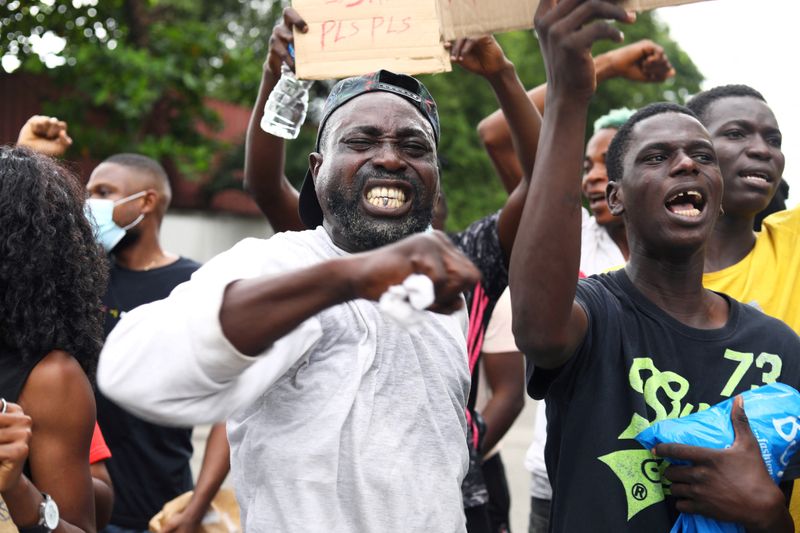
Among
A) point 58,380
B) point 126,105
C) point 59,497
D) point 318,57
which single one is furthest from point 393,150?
point 126,105

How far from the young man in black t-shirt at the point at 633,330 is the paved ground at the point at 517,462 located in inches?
214

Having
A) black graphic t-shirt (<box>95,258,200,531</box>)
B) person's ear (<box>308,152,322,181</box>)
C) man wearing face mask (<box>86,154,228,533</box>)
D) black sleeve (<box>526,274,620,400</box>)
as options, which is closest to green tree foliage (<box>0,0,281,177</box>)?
man wearing face mask (<box>86,154,228,533</box>)

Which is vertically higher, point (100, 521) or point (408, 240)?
point (408, 240)

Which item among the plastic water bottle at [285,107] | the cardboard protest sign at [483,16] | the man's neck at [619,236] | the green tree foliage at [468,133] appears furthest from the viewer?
the green tree foliage at [468,133]

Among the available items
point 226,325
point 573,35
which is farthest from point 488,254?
point 226,325

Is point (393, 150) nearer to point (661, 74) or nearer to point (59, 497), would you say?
point (59, 497)

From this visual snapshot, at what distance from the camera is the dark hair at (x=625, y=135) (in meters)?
2.84

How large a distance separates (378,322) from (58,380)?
0.90 m

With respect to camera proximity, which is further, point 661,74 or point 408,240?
point 661,74

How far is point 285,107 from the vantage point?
3.60 m

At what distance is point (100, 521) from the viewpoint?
3018 mm

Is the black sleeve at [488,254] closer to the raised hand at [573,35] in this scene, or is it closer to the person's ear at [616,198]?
the person's ear at [616,198]

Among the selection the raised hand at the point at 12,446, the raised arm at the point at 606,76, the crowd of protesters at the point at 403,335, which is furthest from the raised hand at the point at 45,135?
the raised hand at the point at 12,446

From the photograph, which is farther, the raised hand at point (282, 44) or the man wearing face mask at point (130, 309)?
the man wearing face mask at point (130, 309)
